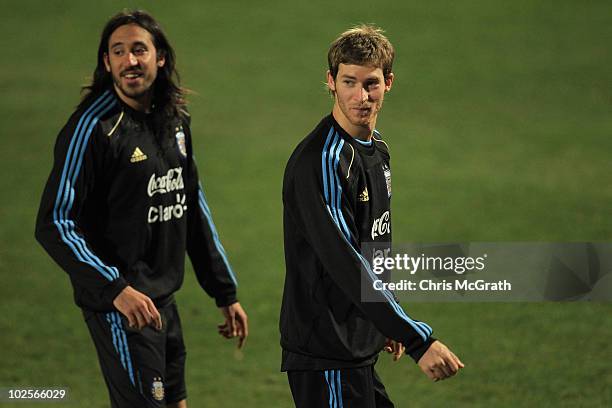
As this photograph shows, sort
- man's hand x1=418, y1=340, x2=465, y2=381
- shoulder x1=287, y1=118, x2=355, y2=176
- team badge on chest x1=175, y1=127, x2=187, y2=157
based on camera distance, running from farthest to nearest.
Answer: team badge on chest x1=175, y1=127, x2=187, y2=157 → shoulder x1=287, y1=118, x2=355, y2=176 → man's hand x1=418, y1=340, x2=465, y2=381

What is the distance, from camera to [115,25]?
5.61 m

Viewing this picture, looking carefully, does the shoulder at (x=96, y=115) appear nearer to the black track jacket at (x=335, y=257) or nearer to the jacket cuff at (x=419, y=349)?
the black track jacket at (x=335, y=257)

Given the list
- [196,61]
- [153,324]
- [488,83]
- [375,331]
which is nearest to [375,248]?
[375,331]

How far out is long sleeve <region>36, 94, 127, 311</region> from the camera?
5.18 meters

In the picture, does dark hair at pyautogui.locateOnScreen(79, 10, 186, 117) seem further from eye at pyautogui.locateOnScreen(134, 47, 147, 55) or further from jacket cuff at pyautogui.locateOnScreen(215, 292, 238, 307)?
jacket cuff at pyautogui.locateOnScreen(215, 292, 238, 307)

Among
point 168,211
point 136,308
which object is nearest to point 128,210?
point 168,211

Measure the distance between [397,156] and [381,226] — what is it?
30.0 feet

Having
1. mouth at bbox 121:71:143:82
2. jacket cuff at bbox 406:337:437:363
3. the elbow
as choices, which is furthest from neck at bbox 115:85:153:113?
jacket cuff at bbox 406:337:437:363

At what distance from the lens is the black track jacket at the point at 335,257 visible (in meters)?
4.41

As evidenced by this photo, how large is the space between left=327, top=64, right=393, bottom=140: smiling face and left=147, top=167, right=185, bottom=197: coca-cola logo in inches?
47.7

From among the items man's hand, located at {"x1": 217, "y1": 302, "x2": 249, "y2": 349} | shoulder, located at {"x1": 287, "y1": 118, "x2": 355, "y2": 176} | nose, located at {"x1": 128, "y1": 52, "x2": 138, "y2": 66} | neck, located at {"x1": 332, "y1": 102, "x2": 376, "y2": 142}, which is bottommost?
man's hand, located at {"x1": 217, "y1": 302, "x2": 249, "y2": 349}

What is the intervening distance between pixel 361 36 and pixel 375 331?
3.98ft

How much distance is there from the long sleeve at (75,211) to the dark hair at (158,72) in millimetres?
252

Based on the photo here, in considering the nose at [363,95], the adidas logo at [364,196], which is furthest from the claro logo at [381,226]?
the nose at [363,95]
